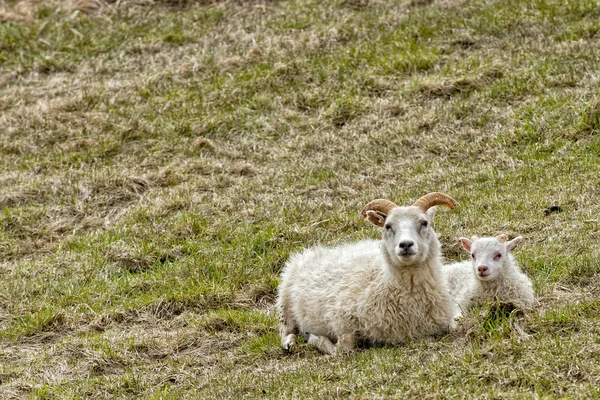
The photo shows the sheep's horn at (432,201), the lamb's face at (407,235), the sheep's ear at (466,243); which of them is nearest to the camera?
the lamb's face at (407,235)

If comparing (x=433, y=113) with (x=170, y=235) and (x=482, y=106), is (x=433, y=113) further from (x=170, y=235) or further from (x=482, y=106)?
(x=170, y=235)

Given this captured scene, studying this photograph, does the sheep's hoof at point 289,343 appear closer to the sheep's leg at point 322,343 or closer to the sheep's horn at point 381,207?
the sheep's leg at point 322,343

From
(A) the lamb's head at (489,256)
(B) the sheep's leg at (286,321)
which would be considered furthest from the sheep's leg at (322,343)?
(A) the lamb's head at (489,256)

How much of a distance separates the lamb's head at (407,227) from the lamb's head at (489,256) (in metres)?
0.47

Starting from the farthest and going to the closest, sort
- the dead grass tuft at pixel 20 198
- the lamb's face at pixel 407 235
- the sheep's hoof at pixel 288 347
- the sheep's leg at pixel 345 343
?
the dead grass tuft at pixel 20 198
the sheep's hoof at pixel 288 347
the sheep's leg at pixel 345 343
the lamb's face at pixel 407 235

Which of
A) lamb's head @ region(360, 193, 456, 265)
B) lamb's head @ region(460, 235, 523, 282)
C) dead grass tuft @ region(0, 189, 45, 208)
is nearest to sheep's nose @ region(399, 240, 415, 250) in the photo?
lamb's head @ region(360, 193, 456, 265)

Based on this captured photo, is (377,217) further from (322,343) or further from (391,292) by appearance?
(322,343)

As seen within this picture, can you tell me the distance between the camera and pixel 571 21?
19250 millimetres

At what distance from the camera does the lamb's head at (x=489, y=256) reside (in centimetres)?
1000

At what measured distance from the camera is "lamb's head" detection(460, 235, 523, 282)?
32.8ft

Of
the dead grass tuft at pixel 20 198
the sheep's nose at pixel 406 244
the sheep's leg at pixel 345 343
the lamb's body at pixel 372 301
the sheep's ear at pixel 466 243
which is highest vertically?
the sheep's nose at pixel 406 244

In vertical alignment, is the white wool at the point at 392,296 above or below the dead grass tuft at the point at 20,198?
above

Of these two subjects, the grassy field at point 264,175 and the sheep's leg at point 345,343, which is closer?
the grassy field at point 264,175

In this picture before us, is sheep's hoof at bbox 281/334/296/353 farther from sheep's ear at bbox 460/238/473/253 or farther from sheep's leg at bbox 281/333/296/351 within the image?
sheep's ear at bbox 460/238/473/253
